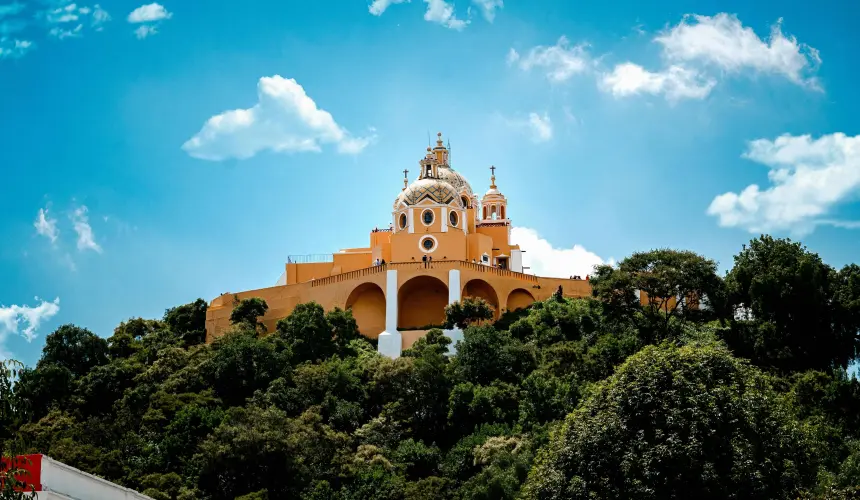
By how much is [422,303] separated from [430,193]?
14.5 feet

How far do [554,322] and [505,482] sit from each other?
1222 cm

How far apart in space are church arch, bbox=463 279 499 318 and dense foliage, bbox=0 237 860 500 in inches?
43.5

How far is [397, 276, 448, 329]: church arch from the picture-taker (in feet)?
140

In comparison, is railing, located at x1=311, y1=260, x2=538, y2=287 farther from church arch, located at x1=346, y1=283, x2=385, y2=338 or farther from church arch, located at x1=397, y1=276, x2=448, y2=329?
church arch, located at x1=397, y1=276, x2=448, y2=329

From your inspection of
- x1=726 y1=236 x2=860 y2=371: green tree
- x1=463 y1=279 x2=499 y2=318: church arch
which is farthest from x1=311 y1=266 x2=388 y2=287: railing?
x1=726 y1=236 x2=860 y2=371: green tree

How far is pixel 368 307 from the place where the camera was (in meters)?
42.8

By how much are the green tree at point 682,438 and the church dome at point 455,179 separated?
27.3 m

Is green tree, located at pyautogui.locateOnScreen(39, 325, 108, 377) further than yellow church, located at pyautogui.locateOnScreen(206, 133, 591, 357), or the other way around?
yellow church, located at pyautogui.locateOnScreen(206, 133, 591, 357)

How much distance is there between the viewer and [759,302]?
107 feet

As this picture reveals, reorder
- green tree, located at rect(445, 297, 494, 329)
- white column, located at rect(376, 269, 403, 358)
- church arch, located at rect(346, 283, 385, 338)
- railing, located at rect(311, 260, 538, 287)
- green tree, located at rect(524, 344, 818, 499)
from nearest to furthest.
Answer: green tree, located at rect(524, 344, 818, 499) < green tree, located at rect(445, 297, 494, 329) < white column, located at rect(376, 269, 403, 358) < railing, located at rect(311, 260, 538, 287) < church arch, located at rect(346, 283, 385, 338)

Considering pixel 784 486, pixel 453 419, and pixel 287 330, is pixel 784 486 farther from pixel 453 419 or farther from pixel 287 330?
pixel 287 330

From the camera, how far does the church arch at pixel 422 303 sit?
1678 inches

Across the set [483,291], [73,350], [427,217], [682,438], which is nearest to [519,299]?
[483,291]

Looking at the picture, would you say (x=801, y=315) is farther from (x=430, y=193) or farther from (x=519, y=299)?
(x=430, y=193)
